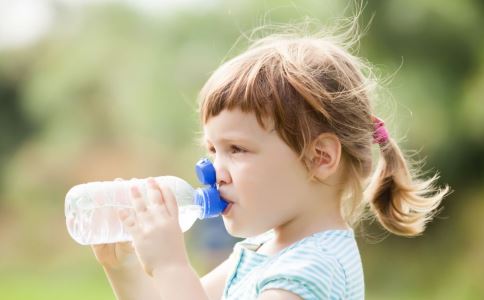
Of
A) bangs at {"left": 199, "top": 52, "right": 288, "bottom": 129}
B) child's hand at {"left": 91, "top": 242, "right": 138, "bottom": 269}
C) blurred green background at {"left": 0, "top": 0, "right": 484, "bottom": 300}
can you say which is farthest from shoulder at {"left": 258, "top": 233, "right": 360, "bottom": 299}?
blurred green background at {"left": 0, "top": 0, "right": 484, "bottom": 300}

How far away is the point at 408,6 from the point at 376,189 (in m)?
3.56

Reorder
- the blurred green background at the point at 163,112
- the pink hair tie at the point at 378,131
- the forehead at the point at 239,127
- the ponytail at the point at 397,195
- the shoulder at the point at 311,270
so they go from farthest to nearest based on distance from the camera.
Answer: the blurred green background at the point at 163,112
the ponytail at the point at 397,195
the pink hair tie at the point at 378,131
the forehead at the point at 239,127
the shoulder at the point at 311,270

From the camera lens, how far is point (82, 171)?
260 inches

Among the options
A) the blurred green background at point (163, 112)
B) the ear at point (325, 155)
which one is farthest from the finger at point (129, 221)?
the blurred green background at point (163, 112)

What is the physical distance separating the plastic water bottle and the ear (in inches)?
7.7

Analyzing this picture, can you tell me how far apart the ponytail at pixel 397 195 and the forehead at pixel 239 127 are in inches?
14.6

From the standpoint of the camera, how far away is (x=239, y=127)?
1605 millimetres

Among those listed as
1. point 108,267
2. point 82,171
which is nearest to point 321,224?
point 108,267

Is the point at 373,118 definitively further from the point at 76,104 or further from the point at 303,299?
the point at 76,104

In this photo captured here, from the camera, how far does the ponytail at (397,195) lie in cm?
188

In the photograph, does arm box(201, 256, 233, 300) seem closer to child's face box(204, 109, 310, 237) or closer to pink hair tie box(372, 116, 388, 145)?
child's face box(204, 109, 310, 237)

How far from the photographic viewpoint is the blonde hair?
5.31ft

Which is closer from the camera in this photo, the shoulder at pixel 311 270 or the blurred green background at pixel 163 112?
the shoulder at pixel 311 270

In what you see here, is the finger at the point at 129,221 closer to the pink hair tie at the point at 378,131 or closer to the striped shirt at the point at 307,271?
the striped shirt at the point at 307,271
